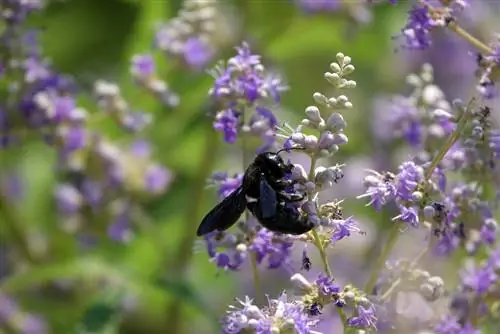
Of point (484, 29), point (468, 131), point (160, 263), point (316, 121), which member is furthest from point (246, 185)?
point (484, 29)

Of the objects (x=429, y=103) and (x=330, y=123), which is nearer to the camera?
(x=330, y=123)

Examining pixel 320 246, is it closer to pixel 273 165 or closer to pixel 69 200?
pixel 273 165

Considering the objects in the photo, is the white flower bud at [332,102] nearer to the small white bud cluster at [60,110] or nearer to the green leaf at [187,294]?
the green leaf at [187,294]

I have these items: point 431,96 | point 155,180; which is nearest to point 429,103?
point 431,96

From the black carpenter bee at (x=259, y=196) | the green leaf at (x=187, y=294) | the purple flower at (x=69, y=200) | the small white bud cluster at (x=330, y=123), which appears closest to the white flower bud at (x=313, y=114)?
the small white bud cluster at (x=330, y=123)

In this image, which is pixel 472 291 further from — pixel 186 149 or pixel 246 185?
pixel 186 149

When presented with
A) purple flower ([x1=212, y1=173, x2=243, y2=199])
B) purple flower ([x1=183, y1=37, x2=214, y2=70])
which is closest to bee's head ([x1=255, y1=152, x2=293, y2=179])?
purple flower ([x1=212, y1=173, x2=243, y2=199])

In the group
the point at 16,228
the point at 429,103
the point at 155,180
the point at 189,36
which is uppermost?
the point at 429,103
